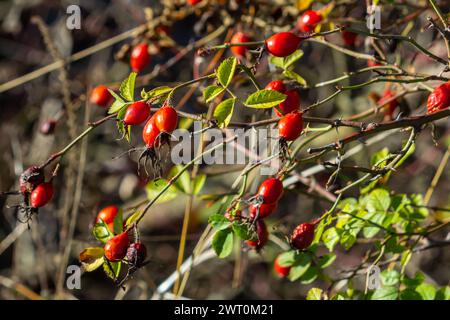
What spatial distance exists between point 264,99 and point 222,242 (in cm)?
34

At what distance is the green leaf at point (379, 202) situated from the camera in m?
1.57

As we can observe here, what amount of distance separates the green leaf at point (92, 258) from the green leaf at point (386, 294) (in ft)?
2.16

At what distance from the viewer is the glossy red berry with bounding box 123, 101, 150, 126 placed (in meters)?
1.29

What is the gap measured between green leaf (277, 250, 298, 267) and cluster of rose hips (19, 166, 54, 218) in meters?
0.62

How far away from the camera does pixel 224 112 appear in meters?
1.30

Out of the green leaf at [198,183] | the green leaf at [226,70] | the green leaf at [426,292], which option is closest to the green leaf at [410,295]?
the green leaf at [426,292]

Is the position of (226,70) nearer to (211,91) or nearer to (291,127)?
(211,91)

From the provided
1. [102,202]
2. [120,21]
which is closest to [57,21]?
[120,21]

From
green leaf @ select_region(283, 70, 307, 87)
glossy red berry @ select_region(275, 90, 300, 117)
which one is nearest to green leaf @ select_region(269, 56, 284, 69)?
green leaf @ select_region(283, 70, 307, 87)

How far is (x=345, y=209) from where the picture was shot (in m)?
1.58

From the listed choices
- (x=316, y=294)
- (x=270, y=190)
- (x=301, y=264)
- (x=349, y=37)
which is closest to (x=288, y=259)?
(x=301, y=264)

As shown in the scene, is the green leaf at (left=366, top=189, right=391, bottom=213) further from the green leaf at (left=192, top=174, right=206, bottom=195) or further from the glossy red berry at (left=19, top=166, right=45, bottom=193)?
the glossy red berry at (left=19, top=166, right=45, bottom=193)

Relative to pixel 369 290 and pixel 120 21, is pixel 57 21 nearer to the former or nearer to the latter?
pixel 120 21

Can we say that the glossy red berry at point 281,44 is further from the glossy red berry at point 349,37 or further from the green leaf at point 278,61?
the glossy red berry at point 349,37
